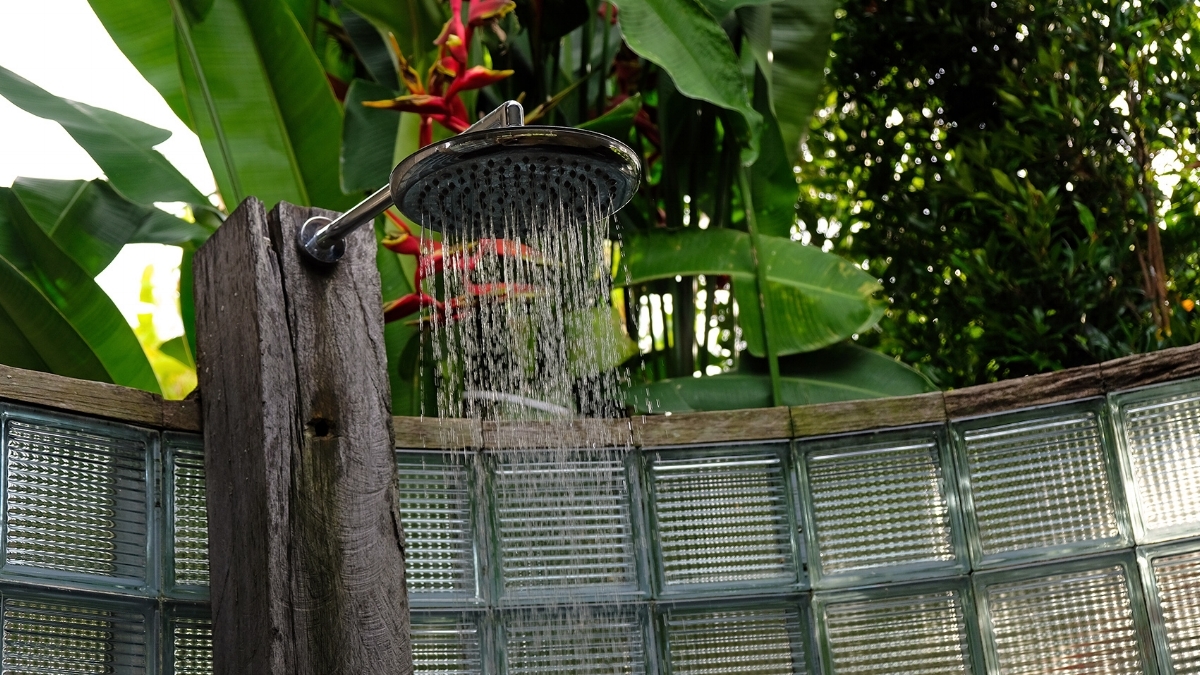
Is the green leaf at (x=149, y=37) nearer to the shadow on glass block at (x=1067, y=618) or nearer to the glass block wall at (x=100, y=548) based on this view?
the glass block wall at (x=100, y=548)

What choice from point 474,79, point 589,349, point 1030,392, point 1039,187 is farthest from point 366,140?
point 1039,187

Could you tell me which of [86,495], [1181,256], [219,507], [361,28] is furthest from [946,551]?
[361,28]

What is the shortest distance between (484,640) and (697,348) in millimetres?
1025

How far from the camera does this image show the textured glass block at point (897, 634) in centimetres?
214

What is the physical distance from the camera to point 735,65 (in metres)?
2.21

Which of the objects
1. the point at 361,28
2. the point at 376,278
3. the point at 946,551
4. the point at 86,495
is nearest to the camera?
the point at 86,495

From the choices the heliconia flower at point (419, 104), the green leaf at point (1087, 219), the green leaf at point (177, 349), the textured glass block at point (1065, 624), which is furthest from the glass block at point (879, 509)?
the green leaf at point (177, 349)

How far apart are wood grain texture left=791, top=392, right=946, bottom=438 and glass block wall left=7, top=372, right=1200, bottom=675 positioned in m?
0.03

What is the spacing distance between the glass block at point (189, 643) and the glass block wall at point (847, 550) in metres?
0.35

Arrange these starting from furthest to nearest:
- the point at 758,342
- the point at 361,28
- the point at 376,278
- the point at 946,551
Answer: the point at 361,28, the point at 758,342, the point at 946,551, the point at 376,278

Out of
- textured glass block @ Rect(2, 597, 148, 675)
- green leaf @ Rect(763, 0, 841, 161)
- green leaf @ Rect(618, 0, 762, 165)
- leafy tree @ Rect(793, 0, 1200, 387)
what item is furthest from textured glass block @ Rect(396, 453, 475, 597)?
leafy tree @ Rect(793, 0, 1200, 387)

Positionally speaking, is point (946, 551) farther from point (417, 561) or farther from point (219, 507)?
point (219, 507)

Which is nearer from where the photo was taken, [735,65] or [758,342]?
[735,65]

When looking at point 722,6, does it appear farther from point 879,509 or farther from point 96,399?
point 96,399
